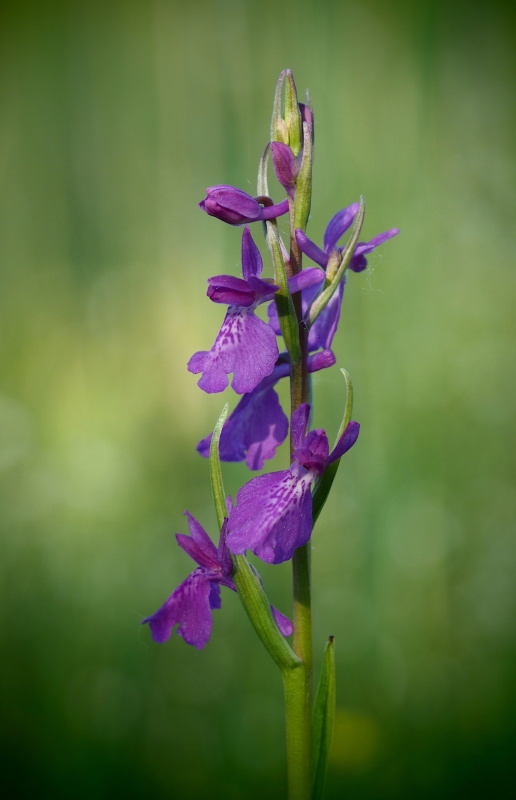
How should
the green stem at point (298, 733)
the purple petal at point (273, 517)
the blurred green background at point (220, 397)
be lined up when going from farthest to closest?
the blurred green background at point (220, 397) < the green stem at point (298, 733) < the purple petal at point (273, 517)

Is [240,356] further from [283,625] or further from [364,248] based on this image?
[283,625]

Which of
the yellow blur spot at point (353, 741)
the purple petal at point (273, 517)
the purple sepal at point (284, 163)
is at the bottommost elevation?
the yellow blur spot at point (353, 741)

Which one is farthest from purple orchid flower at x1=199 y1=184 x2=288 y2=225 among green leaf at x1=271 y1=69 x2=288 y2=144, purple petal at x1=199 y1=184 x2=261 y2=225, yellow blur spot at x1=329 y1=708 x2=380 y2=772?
yellow blur spot at x1=329 y1=708 x2=380 y2=772

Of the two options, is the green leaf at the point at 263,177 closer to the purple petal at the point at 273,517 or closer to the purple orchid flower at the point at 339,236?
the purple orchid flower at the point at 339,236

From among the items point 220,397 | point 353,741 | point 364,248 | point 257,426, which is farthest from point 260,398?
point 353,741

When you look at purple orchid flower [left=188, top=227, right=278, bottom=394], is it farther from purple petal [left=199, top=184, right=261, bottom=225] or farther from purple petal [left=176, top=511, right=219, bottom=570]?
purple petal [left=176, top=511, right=219, bottom=570]

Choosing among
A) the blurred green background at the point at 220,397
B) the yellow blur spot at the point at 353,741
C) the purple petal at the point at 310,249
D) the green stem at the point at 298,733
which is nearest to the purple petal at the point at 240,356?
the purple petal at the point at 310,249
